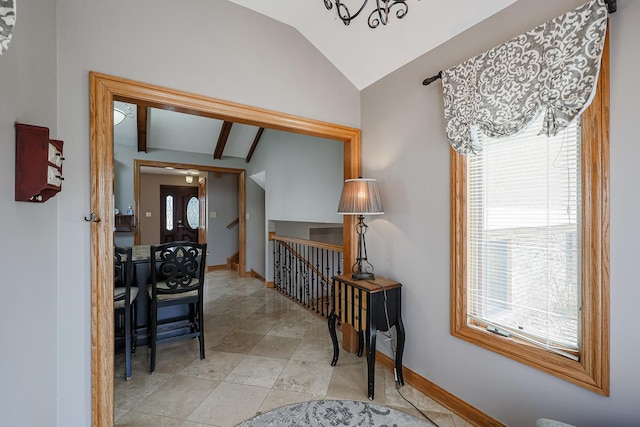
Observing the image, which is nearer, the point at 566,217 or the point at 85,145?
the point at 566,217

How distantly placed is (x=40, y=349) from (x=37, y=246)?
0.48 m

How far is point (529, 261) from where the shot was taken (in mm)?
1511

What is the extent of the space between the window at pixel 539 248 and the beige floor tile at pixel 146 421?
1.87 m

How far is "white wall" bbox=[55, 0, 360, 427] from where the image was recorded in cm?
151

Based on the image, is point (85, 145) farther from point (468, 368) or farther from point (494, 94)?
point (468, 368)

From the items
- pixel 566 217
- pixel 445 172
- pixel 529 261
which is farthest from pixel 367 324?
pixel 566 217

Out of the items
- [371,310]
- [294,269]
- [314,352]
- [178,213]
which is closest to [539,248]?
[371,310]

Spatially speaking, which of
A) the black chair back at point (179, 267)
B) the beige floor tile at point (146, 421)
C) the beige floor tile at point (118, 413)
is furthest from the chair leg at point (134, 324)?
the beige floor tile at point (146, 421)

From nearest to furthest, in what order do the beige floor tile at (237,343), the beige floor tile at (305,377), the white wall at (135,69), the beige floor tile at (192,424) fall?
the white wall at (135,69) → the beige floor tile at (192,424) → the beige floor tile at (305,377) → the beige floor tile at (237,343)

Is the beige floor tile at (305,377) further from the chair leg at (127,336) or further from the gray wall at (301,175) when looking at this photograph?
the gray wall at (301,175)

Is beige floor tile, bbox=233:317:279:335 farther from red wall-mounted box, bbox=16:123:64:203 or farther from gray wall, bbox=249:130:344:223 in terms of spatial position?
red wall-mounted box, bbox=16:123:64:203

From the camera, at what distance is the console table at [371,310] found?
1.97m

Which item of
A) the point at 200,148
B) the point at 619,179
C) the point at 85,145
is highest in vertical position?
the point at 200,148

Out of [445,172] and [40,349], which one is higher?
[445,172]
